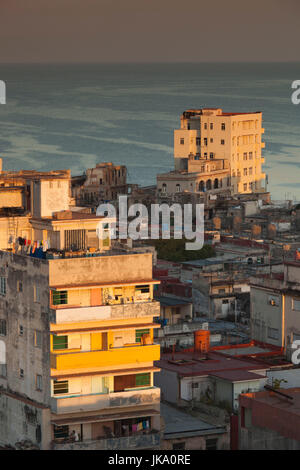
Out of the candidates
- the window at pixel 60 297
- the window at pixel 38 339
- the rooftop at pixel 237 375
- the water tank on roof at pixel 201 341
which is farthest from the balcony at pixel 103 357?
the water tank on roof at pixel 201 341

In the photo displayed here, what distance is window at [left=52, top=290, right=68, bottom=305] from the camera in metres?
25.0

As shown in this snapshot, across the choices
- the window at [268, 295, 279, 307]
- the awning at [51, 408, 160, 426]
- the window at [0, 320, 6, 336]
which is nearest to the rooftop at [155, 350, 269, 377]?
the window at [268, 295, 279, 307]

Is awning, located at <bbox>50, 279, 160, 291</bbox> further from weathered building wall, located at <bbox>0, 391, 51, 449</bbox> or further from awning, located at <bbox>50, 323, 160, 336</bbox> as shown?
weathered building wall, located at <bbox>0, 391, 51, 449</bbox>

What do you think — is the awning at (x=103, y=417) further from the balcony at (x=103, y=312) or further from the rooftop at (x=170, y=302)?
the rooftop at (x=170, y=302)

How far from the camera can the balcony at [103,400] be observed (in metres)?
25.1

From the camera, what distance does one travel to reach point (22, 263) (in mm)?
25656

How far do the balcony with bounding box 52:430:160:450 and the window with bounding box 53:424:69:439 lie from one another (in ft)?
0.43

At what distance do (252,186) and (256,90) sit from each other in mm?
81646

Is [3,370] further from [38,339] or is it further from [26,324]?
[38,339]

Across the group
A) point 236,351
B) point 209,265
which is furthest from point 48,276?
point 209,265

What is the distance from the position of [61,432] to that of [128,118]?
315ft
